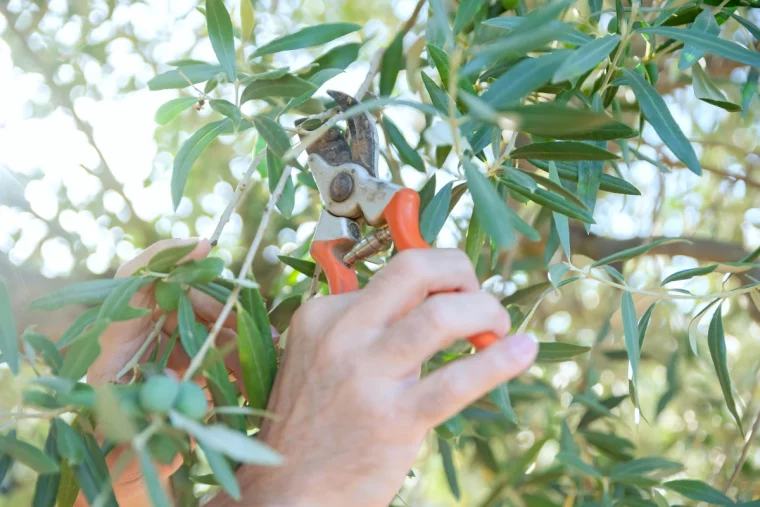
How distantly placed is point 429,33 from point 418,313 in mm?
605

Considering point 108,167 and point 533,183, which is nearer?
point 533,183

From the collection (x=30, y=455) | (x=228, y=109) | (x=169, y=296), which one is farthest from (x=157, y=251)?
(x=30, y=455)

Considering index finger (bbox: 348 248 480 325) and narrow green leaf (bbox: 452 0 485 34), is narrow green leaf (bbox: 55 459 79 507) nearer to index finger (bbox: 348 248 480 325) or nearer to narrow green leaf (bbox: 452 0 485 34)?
index finger (bbox: 348 248 480 325)

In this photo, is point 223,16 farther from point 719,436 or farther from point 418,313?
point 719,436

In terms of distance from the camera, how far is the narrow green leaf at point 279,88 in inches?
38.0

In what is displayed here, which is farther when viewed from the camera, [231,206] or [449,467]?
[449,467]

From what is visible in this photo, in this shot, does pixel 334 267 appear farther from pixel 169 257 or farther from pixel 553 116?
pixel 553 116

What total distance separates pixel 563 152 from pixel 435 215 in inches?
7.4

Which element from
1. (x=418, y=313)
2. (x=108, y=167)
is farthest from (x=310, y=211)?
(x=418, y=313)

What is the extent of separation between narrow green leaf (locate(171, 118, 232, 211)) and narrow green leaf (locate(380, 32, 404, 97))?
48 centimetres

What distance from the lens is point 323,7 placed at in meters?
2.94

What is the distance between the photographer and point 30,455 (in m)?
0.75

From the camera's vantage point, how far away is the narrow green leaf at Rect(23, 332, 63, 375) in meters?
0.79

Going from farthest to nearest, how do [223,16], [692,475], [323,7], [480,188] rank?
[323,7], [692,475], [223,16], [480,188]
